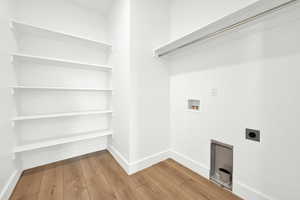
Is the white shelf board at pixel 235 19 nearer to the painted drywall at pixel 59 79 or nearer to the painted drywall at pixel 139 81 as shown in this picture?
the painted drywall at pixel 139 81

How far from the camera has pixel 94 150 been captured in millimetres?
2102

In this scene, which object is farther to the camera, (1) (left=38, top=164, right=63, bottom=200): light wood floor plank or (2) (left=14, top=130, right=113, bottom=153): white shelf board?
(2) (left=14, top=130, right=113, bottom=153): white shelf board

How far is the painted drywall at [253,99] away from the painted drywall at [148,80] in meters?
0.41

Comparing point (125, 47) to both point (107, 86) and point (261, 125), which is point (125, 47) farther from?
point (261, 125)

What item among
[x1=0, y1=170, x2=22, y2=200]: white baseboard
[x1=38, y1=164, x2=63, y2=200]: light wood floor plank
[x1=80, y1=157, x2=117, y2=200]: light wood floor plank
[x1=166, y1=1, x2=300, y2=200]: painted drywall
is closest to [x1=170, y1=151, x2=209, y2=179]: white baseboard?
[x1=166, y1=1, x2=300, y2=200]: painted drywall

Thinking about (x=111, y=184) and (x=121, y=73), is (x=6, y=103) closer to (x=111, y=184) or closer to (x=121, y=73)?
(x=121, y=73)

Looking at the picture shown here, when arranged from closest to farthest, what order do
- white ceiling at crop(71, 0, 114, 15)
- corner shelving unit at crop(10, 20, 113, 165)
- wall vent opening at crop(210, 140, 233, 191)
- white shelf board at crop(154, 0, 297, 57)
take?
white shelf board at crop(154, 0, 297, 57) → wall vent opening at crop(210, 140, 233, 191) → corner shelving unit at crop(10, 20, 113, 165) → white ceiling at crop(71, 0, 114, 15)

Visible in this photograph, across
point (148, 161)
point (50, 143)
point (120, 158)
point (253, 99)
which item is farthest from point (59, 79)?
point (253, 99)

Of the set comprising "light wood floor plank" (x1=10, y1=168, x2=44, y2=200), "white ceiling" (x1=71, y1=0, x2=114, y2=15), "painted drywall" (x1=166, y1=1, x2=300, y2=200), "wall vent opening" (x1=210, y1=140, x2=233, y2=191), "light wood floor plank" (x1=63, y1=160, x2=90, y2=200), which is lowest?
"light wood floor plank" (x1=10, y1=168, x2=44, y2=200)

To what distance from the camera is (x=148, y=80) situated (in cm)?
166

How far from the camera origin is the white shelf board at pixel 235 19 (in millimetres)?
826

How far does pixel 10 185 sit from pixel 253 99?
2537mm

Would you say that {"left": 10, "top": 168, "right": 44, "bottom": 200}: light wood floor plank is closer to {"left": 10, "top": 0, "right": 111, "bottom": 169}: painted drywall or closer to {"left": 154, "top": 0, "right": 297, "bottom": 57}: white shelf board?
{"left": 10, "top": 0, "right": 111, "bottom": 169}: painted drywall

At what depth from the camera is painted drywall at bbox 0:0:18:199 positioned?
3.71ft
